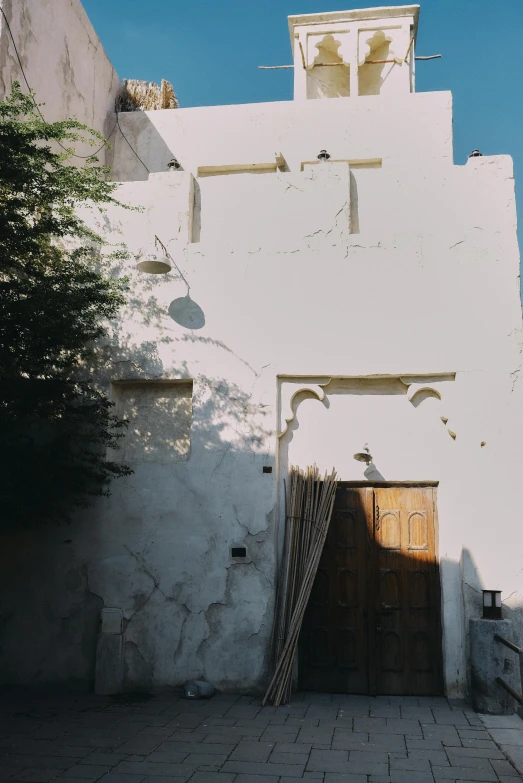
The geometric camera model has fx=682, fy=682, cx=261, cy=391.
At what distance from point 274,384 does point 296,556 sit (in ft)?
6.76

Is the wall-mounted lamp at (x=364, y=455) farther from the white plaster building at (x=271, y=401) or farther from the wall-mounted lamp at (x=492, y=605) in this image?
the wall-mounted lamp at (x=492, y=605)

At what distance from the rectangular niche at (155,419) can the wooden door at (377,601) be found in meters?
2.16

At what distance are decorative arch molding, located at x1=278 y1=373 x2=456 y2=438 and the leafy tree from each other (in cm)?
203

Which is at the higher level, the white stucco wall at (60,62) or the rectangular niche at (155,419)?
the white stucco wall at (60,62)

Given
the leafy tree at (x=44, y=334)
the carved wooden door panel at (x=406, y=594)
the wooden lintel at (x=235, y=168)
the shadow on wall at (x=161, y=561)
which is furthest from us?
the wooden lintel at (x=235, y=168)

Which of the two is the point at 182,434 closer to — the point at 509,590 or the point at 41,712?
the point at 41,712

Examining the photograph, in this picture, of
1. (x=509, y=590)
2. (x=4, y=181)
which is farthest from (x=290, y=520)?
(x=4, y=181)

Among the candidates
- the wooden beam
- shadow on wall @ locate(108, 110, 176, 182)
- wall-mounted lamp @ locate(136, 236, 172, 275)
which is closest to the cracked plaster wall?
wall-mounted lamp @ locate(136, 236, 172, 275)

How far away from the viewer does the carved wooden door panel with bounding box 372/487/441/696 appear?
25.6ft

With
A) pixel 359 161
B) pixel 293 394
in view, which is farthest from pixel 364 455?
pixel 359 161

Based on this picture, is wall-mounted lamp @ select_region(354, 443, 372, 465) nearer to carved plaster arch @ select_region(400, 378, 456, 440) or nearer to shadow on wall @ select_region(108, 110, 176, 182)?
carved plaster arch @ select_region(400, 378, 456, 440)

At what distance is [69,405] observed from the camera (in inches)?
311

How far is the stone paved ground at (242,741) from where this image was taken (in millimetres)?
5324

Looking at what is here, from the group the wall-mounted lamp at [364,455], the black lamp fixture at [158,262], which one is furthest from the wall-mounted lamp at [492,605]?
the black lamp fixture at [158,262]
